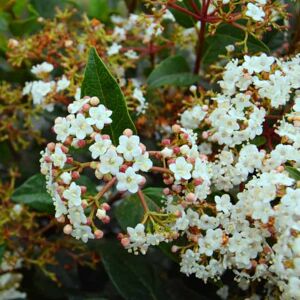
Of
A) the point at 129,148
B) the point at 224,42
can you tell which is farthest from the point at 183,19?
the point at 129,148

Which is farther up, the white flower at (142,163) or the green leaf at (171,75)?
the white flower at (142,163)

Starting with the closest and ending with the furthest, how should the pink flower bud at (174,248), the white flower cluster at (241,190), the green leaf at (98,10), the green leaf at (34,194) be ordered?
the white flower cluster at (241,190)
the pink flower bud at (174,248)
the green leaf at (34,194)
the green leaf at (98,10)

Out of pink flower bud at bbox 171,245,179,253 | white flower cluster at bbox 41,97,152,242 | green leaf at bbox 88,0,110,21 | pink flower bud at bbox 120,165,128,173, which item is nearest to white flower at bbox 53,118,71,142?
white flower cluster at bbox 41,97,152,242

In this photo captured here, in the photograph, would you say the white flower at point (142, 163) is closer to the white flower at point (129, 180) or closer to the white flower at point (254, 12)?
the white flower at point (129, 180)

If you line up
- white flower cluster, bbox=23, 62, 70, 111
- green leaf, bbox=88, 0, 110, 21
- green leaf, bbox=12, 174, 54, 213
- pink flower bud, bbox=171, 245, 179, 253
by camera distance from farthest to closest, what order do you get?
green leaf, bbox=88, 0, 110, 21, white flower cluster, bbox=23, 62, 70, 111, green leaf, bbox=12, 174, 54, 213, pink flower bud, bbox=171, 245, 179, 253

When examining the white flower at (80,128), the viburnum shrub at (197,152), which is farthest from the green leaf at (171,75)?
the white flower at (80,128)

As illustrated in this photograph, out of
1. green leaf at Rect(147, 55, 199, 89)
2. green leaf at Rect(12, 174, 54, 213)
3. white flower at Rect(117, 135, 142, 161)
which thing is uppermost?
white flower at Rect(117, 135, 142, 161)

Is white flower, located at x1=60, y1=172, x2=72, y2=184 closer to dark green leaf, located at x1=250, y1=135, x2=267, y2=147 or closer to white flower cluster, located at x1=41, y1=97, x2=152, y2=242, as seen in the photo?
white flower cluster, located at x1=41, y1=97, x2=152, y2=242

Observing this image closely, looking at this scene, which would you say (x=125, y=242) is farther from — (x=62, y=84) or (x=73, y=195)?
(x=62, y=84)
